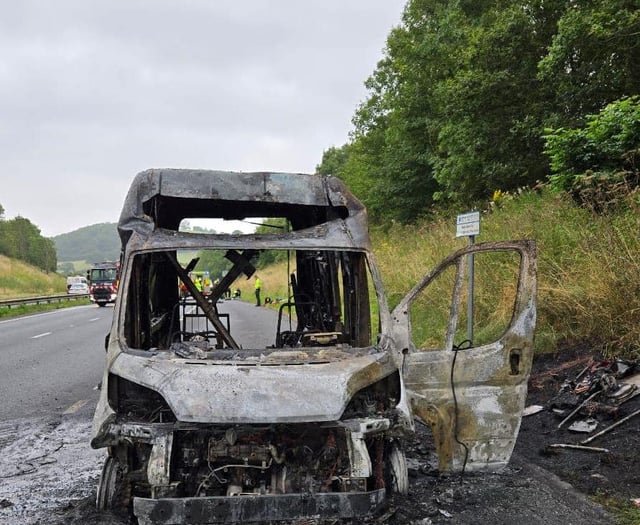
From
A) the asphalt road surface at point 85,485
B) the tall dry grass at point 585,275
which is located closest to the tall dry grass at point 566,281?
the tall dry grass at point 585,275

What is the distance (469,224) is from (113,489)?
14.4 feet

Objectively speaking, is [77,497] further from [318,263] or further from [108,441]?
[318,263]

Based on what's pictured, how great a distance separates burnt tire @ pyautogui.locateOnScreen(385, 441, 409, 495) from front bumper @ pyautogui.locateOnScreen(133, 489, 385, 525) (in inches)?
25.6

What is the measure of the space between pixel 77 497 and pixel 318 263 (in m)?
3.16

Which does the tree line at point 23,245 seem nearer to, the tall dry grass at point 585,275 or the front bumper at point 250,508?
the tall dry grass at point 585,275

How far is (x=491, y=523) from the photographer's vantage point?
12.0ft

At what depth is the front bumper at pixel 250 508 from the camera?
3105 mm

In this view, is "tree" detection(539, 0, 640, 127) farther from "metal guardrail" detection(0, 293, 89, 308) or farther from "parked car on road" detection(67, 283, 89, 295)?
"parked car on road" detection(67, 283, 89, 295)

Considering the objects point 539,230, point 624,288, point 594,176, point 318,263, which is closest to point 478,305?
point 539,230

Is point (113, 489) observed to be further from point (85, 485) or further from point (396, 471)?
point (396, 471)

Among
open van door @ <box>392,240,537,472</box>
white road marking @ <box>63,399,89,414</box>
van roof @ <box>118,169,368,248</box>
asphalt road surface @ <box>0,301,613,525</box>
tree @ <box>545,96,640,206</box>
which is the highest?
tree @ <box>545,96,640,206</box>

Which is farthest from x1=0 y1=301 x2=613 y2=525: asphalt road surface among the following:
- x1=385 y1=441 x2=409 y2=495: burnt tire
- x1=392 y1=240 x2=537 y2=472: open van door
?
x1=392 y1=240 x2=537 y2=472: open van door

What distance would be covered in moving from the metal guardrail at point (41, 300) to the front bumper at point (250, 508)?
2735 centimetres

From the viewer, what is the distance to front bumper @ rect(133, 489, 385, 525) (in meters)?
3.11
